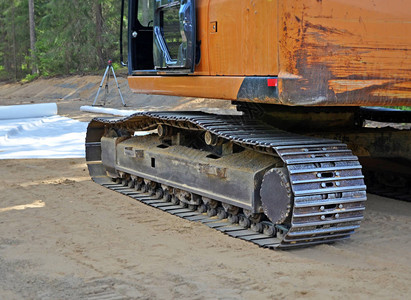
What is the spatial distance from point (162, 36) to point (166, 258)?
9.21ft

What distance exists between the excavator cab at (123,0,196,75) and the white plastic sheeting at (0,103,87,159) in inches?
162

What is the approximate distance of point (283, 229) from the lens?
16.8 feet

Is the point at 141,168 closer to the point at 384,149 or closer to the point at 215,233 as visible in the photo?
the point at 215,233

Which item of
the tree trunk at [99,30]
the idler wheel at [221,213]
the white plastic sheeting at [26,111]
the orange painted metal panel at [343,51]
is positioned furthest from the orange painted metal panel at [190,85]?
the tree trunk at [99,30]

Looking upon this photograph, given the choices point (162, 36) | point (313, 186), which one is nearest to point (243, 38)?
Result: point (313, 186)

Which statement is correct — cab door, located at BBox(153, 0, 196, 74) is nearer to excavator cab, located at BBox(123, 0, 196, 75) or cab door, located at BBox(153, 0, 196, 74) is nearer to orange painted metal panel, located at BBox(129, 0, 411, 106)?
excavator cab, located at BBox(123, 0, 196, 75)

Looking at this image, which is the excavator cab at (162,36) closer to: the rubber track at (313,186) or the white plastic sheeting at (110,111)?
the rubber track at (313,186)

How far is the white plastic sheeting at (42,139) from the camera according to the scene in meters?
11.5

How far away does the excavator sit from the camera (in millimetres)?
4777

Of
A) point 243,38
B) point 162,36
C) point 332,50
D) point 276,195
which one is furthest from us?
point 162,36

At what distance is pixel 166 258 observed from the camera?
16.2ft

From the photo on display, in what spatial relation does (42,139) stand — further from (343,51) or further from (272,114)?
(343,51)

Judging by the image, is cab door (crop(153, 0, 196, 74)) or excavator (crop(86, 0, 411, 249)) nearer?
excavator (crop(86, 0, 411, 249))

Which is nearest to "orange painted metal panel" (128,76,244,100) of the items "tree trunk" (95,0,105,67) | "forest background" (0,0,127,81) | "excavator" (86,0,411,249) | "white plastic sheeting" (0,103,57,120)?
"excavator" (86,0,411,249)
